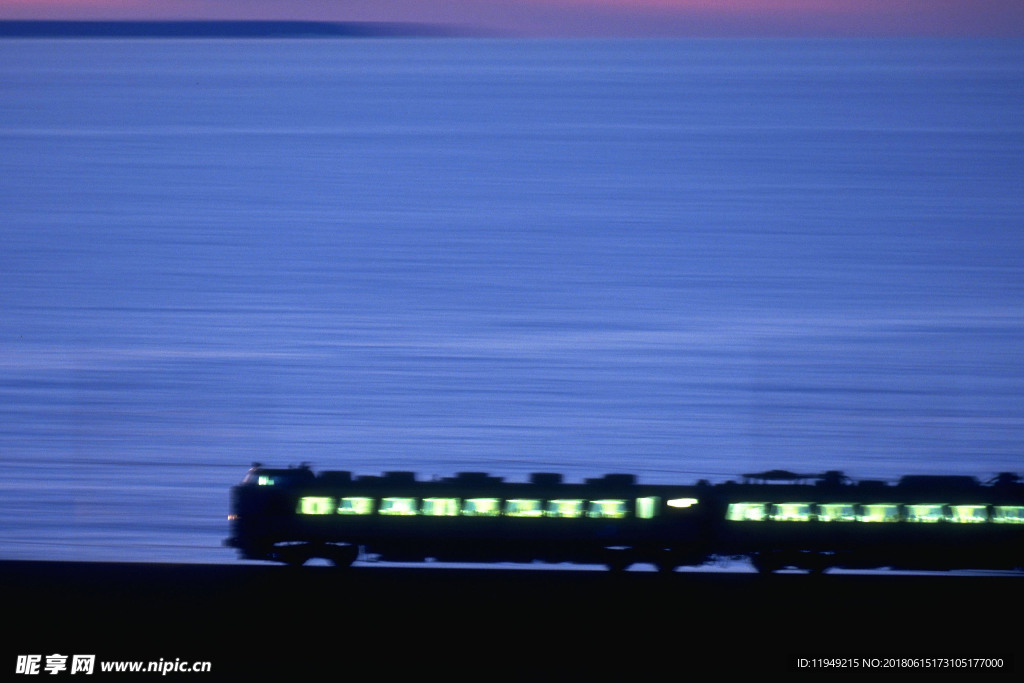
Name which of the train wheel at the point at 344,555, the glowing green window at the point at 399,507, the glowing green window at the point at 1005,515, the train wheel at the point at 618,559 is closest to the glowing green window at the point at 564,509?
the train wheel at the point at 618,559

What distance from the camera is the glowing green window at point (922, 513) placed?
7027mm

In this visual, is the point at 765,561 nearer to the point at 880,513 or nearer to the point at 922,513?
the point at 880,513

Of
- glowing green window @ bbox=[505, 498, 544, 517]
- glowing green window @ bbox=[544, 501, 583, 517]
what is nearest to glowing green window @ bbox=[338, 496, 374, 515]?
glowing green window @ bbox=[505, 498, 544, 517]

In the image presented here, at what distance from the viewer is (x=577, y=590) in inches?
165

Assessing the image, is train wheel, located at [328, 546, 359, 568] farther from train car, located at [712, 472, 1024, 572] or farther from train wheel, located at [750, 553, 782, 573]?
train wheel, located at [750, 553, 782, 573]

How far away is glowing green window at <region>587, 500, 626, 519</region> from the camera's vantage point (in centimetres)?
692

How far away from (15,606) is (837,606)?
2948 mm

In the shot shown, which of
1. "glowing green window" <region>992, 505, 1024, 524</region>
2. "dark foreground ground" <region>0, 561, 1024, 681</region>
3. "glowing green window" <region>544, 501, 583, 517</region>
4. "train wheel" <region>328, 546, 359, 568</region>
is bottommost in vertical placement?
"dark foreground ground" <region>0, 561, 1024, 681</region>

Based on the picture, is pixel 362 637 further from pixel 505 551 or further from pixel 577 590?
pixel 505 551

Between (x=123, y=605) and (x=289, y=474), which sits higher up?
(x=289, y=474)

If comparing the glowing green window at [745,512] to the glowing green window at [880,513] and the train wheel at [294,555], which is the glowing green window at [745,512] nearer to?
the glowing green window at [880,513]

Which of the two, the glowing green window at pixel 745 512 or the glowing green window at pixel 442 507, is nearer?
the glowing green window at pixel 745 512

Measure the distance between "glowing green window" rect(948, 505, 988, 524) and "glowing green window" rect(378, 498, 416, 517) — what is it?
11.2 feet

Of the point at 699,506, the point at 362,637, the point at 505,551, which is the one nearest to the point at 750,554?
the point at 699,506
